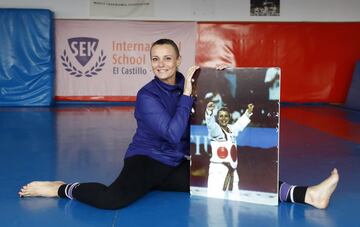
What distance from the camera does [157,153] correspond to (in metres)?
2.36

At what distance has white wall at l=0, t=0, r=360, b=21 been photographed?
8.26 m

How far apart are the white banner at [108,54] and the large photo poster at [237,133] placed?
626cm

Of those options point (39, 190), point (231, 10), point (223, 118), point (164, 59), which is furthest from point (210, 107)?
point (231, 10)

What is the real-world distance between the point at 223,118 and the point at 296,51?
680cm

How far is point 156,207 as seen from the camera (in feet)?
7.15

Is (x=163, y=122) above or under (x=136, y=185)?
above

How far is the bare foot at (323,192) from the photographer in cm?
213

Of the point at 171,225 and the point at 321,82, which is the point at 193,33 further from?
the point at 171,225

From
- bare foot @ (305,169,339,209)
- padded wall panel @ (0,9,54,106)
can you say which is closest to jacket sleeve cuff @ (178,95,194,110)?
bare foot @ (305,169,339,209)

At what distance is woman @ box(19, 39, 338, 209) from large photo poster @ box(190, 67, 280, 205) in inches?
4.6

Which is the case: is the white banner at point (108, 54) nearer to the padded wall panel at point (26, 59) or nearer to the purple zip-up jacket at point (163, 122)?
the padded wall panel at point (26, 59)

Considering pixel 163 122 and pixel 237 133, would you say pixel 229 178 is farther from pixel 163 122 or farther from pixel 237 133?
pixel 163 122

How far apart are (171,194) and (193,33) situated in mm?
6409

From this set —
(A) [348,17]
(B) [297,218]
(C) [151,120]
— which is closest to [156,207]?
(C) [151,120]
